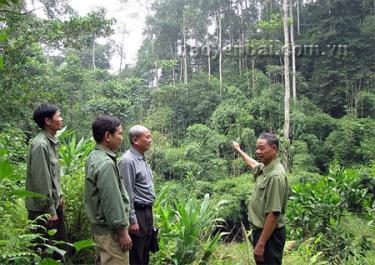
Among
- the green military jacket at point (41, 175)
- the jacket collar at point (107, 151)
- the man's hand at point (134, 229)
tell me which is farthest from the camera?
the man's hand at point (134, 229)

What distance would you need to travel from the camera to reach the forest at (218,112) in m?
3.46

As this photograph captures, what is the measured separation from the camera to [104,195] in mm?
1944

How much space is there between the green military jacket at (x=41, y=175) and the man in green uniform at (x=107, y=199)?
0.31 meters

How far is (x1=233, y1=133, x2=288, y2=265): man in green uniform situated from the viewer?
7.57ft

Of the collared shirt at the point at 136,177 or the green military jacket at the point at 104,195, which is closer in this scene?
the green military jacket at the point at 104,195

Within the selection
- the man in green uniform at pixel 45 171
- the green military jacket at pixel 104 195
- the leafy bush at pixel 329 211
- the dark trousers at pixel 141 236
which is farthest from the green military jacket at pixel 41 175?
the leafy bush at pixel 329 211

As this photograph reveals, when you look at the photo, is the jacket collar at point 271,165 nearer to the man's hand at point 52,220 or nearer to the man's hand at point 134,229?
the man's hand at point 134,229

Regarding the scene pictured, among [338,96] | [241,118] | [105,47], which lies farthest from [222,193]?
[105,47]

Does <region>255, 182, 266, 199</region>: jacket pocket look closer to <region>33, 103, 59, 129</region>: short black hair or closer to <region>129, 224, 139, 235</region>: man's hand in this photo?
<region>129, 224, 139, 235</region>: man's hand

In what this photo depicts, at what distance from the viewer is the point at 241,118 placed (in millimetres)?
14789

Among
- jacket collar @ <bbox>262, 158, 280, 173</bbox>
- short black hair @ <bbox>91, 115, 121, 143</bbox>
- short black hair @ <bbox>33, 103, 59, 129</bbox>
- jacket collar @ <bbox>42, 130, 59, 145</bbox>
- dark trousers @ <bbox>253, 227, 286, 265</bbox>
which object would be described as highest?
short black hair @ <bbox>33, 103, 59, 129</bbox>

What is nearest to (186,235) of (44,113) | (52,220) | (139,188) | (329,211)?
(139,188)

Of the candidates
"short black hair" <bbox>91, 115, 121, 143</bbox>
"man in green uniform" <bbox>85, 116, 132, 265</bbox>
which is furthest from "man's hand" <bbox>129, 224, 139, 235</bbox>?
"short black hair" <bbox>91, 115, 121, 143</bbox>

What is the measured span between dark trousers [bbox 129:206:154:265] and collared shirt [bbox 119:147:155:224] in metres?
0.07
